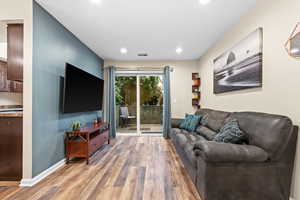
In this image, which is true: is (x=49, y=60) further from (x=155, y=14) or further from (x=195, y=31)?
(x=195, y=31)

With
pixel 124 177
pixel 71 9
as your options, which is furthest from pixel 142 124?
pixel 71 9

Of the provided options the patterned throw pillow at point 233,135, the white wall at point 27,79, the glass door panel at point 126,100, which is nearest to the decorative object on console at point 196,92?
the glass door panel at point 126,100

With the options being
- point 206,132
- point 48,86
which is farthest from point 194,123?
point 48,86

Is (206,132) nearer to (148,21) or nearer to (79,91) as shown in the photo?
(148,21)

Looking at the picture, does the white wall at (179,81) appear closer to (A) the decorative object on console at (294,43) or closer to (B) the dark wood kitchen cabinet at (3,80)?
(B) the dark wood kitchen cabinet at (3,80)

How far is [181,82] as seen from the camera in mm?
5309

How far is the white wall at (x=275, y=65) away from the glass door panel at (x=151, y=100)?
3.02 meters

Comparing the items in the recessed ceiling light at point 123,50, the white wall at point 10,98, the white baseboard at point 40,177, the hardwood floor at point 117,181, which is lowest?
the hardwood floor at point 117,181

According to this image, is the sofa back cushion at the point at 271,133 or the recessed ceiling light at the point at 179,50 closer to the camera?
the sofa back cushion at the point at 271,133

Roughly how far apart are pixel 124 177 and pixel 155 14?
270 cm

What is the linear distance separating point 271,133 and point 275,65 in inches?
34.6

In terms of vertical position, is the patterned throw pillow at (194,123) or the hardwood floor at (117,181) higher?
the patterned throw pillow at (194,123)

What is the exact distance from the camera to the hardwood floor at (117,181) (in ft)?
6.39

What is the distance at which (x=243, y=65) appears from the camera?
2533 millimetres
